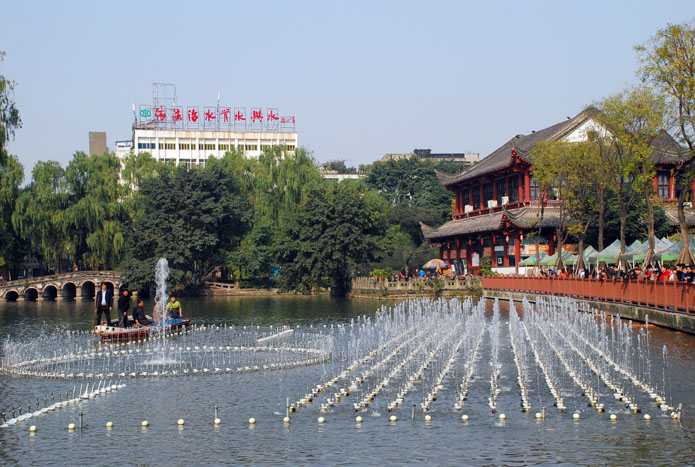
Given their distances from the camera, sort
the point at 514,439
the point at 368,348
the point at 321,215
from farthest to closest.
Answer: the point at 321,215
the point at 368,348
the point at 514,439

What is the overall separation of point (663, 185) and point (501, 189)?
35.5 feet

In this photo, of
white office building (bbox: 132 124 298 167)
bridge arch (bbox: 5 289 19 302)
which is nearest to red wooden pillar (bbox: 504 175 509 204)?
bridge arch (bbox: 5 289 19 302)

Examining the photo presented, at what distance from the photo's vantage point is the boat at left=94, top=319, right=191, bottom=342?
2797 cm

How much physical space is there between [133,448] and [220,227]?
52.5 m

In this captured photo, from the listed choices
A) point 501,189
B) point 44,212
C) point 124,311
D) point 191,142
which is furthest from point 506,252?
point 191,142

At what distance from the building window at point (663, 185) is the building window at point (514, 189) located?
29.6 ft

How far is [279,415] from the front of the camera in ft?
51.6

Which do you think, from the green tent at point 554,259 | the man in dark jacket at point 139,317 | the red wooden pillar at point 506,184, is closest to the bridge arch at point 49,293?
the red wooden pillar at point 506,184

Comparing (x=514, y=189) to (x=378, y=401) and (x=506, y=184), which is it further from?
(x=378, y=401)

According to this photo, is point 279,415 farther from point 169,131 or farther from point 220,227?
point 169,131

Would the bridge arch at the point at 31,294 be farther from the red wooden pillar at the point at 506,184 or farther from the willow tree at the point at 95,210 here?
the red wooden pillar at the point at 506,184

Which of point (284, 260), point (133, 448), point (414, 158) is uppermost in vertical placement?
point (414, 158)

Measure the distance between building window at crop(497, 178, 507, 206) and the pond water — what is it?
95.8 feet

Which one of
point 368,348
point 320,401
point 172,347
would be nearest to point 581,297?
Result: point 368,348
